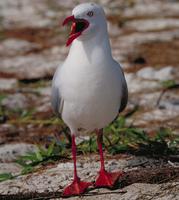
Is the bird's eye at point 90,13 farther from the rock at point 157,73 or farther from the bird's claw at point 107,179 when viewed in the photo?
the rock at point 157,73

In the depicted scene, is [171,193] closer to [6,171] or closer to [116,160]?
[116,160]

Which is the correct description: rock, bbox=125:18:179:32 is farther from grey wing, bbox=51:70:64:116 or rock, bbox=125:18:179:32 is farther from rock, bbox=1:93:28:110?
grey wing, bbox=51:70:64:116

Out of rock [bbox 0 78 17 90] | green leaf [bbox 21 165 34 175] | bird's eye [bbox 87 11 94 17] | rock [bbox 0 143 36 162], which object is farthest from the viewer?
rock [bbox 0 78 17 90]

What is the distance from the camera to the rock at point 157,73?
8219 mm

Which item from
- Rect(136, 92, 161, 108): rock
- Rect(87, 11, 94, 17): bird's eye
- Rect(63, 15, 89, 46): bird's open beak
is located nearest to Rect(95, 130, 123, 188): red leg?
Rect(63, 15, 89, 46): bird's open beak

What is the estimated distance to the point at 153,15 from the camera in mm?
12367

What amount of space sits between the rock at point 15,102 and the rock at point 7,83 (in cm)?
44

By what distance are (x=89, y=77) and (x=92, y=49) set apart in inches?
7.5

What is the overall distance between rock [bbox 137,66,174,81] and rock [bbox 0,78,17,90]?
161 cm

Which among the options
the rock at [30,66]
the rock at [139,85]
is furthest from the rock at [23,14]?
the rock at [139,85]

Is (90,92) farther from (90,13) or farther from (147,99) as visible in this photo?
(147,99)

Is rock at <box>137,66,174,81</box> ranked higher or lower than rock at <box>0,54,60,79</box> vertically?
lower

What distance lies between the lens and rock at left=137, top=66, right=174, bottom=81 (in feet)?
27.0

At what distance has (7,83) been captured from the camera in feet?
28.2
